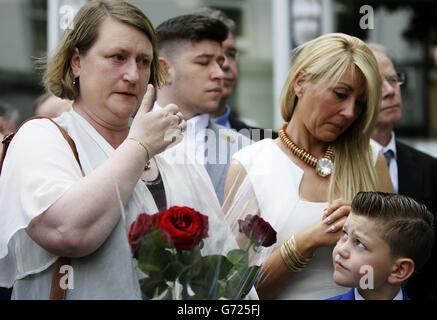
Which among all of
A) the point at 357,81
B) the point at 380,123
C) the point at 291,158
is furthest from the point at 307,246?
the point at 380,123

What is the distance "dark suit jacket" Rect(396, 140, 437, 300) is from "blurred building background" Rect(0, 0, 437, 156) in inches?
62.1

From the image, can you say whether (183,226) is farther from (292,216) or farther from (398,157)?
(398,157)

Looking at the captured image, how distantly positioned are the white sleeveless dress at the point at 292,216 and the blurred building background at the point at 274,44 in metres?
2.60

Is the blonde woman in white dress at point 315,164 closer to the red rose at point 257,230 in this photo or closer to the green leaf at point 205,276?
the red rose at point 257,230

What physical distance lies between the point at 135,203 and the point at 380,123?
1966mm

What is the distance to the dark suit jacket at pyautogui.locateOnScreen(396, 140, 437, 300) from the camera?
3.23m

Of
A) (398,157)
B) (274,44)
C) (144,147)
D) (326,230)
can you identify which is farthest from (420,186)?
(274,44)

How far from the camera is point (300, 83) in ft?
8.68

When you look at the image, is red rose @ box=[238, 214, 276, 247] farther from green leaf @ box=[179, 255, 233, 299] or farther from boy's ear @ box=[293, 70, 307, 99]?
boy's ear @ box=[293, 70, 307, 99]

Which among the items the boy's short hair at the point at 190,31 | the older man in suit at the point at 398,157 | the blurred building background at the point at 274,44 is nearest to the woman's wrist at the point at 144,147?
the boy's short hair at the point at 190,31

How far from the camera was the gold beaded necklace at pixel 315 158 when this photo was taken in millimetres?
2617

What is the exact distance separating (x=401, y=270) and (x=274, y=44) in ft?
11.6
